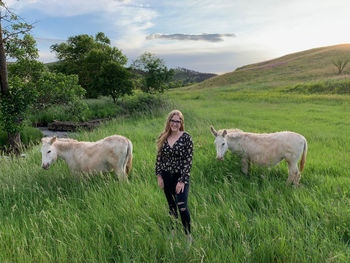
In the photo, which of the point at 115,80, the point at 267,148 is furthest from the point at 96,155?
the point at 115,80

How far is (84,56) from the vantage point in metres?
39.3

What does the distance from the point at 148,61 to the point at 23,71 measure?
677 inches

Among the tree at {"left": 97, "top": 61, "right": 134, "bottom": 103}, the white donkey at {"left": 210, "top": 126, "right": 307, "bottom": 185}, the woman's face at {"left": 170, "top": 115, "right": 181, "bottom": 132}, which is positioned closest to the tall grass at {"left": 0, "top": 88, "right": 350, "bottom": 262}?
the white donkey at {"left": 210, "top": 126, "right": 307, "bottom": 185}

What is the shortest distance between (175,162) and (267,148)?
103 inches

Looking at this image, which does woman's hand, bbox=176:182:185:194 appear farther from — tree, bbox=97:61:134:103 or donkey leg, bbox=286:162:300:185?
tree, bbox=97:61:134:103

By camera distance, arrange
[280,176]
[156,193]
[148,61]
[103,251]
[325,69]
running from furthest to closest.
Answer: [325,69] → [148,61] → [280,176] → [156,193] → [103,251]

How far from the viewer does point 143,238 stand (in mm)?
3133

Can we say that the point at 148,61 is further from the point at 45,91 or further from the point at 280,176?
the point at 280,176

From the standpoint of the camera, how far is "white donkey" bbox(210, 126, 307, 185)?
5016 mm

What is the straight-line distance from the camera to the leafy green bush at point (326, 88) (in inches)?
1143

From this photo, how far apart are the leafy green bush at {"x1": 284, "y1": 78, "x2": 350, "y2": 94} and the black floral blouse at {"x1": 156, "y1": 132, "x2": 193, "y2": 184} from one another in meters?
32.2

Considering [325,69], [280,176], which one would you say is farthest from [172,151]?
[325,69]

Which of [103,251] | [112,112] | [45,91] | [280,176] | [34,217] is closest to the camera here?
[103,251]

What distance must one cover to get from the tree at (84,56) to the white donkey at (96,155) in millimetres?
29321
